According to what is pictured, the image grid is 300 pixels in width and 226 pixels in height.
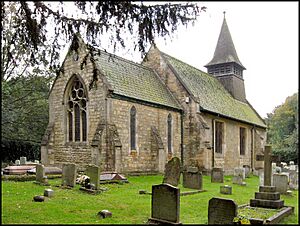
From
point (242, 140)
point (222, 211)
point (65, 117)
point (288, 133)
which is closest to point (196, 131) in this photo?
point (65, 117)

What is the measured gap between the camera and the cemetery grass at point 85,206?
8.23m

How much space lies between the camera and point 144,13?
303 inches

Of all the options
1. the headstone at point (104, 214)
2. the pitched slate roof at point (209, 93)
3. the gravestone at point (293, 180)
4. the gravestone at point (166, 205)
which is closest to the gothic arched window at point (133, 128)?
the pitched slate roof at point (209, 93)

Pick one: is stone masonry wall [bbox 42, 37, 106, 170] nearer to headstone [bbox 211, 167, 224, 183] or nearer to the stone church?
the stone church

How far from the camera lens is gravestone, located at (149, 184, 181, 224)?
783 centimetres

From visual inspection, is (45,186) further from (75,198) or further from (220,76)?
(220,76)

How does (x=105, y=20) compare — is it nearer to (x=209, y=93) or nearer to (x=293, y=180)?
(x=293, y=180)

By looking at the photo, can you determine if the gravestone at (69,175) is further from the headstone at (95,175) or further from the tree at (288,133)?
the tree at (288,133)

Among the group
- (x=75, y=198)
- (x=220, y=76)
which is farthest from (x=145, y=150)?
(x=220, y=76)

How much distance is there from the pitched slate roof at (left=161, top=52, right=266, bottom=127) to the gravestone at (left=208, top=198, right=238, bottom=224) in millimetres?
16917

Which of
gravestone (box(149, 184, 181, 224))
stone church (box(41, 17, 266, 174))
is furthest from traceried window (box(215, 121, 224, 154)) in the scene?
gravestone (box(149, 184, 181, 224))

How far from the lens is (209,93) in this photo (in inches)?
1123

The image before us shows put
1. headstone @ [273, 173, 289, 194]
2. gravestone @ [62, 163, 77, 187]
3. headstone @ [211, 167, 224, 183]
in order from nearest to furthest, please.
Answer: gravestone @ [62, 163, 77, 187] → headstone @ [273, 173, 289, 194] → headstone @ [211, 167, 224, 183]

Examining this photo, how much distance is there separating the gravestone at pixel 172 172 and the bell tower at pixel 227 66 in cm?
2120
